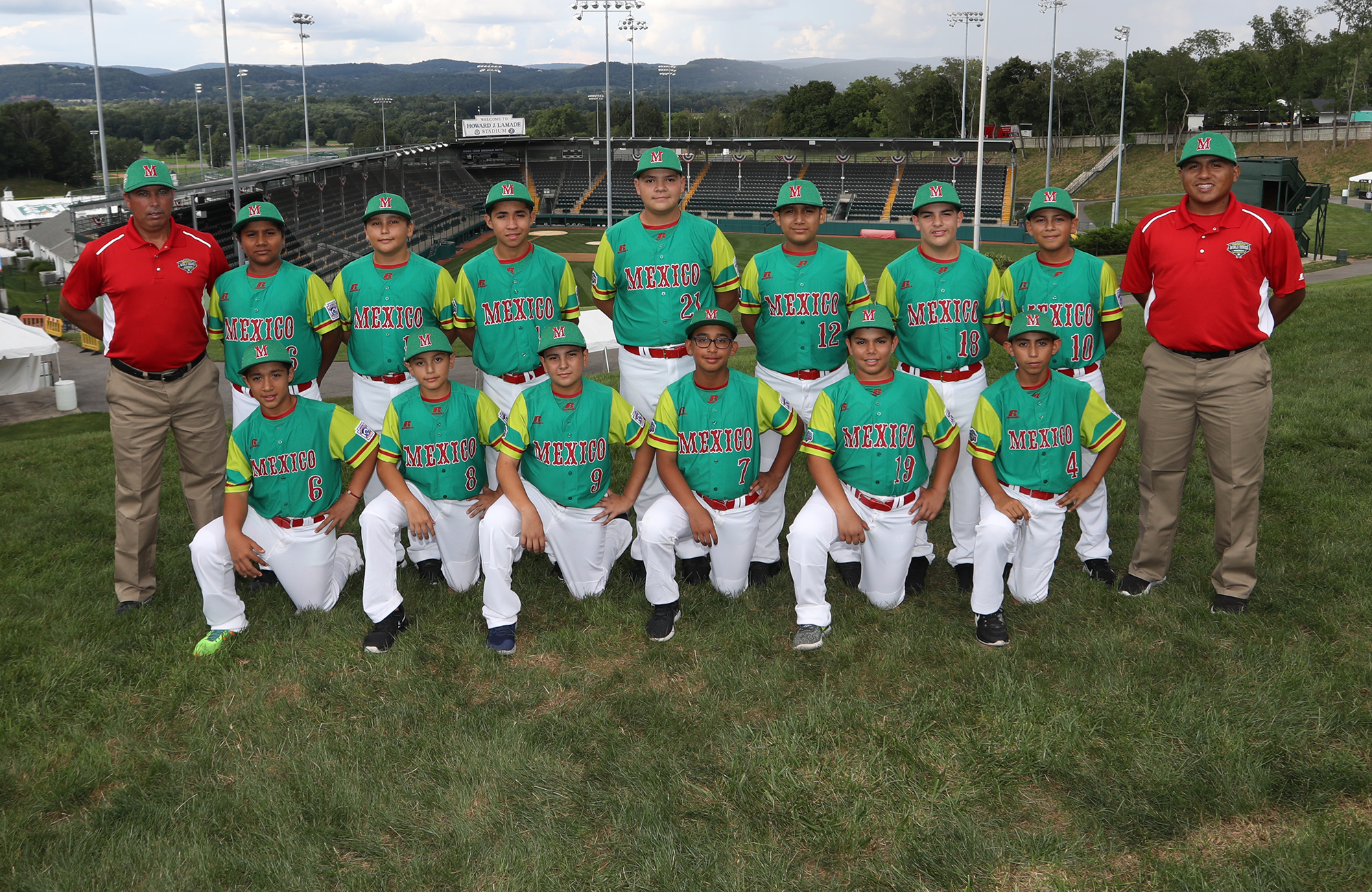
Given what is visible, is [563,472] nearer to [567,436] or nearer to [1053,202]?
[567,436]

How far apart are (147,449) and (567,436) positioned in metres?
2.74

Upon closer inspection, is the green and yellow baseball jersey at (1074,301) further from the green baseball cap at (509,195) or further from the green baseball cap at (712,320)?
the green baseball cap at (509,195)

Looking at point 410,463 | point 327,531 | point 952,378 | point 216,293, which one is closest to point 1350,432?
point 952,378

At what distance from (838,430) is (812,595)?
0.98 meters

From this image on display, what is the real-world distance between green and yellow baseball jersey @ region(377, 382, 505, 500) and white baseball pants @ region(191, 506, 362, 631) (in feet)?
2.16

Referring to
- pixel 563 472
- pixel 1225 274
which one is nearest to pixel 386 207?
pixel 563 472

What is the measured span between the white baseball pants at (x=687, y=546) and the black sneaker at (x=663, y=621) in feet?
0.12

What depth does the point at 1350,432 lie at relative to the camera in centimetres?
816

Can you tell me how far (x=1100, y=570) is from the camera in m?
6.11

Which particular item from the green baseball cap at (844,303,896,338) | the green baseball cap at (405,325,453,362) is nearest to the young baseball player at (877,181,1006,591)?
the green baseball cap at (844,303,896,338)

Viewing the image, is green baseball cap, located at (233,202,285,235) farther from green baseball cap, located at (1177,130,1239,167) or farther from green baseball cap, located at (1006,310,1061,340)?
green baseball cap, located at (1177,130,1239,167)

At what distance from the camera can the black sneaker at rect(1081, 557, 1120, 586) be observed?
19.8 ft

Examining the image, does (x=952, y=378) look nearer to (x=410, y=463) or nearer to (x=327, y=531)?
(x=410, y=463)

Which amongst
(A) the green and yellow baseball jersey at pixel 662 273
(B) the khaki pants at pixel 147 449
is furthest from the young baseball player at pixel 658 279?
(B) the khaki pants at pixel 147 449
